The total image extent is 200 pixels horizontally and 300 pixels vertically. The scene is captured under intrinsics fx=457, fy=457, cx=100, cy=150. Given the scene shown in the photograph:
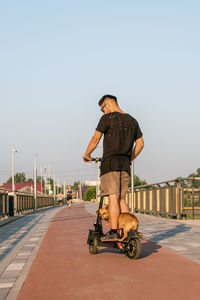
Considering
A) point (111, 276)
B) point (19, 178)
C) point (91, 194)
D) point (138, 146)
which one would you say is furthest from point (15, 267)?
point (19, 178)

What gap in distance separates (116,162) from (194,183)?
8.91 meters

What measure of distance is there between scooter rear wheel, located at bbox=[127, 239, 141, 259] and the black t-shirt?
92cm

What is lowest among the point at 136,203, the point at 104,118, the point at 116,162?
the point at 136,203

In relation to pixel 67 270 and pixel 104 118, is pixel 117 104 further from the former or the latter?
pixel 67 270

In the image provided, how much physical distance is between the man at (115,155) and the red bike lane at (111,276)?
59 cm

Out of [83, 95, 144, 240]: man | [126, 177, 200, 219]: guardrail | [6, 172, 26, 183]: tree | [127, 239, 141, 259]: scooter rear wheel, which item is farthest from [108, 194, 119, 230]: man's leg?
[6, 172, 26, 183]: tree

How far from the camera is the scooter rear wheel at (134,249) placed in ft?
17.4

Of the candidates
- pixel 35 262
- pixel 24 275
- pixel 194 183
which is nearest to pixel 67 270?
pixel 24 275

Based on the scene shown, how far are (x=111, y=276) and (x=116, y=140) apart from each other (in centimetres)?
184

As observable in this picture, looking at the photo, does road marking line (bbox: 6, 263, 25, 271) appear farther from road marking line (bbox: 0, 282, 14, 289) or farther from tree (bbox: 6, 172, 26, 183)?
tree (bbox: 6, 172, 26, 183)

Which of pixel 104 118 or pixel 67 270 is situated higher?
pixel 104 118

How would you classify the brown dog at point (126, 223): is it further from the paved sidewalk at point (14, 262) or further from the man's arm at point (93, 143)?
the paved sidewalk at point (14, 262)

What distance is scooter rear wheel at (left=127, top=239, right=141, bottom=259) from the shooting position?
5.29 m

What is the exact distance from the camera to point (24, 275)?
480cm
